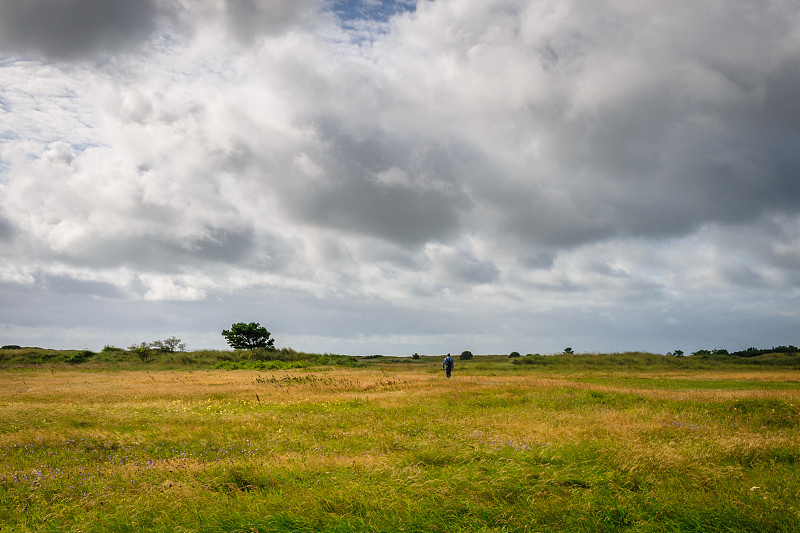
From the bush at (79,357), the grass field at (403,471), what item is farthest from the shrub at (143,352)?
the grass field at (403,471)

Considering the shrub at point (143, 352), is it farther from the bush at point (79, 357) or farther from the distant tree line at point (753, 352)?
the distant tree line at point (753, 352)

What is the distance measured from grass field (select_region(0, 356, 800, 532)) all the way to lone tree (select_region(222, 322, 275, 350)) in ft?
281

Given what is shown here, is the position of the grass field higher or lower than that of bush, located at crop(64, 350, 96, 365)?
higher

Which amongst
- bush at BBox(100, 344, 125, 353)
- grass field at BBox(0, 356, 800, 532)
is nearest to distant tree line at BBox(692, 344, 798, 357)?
grass field at BBox(0, 356, 800, 532)

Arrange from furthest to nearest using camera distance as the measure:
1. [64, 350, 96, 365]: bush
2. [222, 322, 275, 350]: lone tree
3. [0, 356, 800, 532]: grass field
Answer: [222, 322, 275, 350]: lone tree, [64, 350, 96, 365]: bush, [0, 356, 800, 532]: grass field

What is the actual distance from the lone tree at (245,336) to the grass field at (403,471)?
85.7 meters

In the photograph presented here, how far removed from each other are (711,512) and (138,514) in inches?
338

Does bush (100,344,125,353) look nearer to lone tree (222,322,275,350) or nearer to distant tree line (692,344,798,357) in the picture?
lone tree (222,322,275,350)

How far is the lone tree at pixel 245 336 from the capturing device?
101m

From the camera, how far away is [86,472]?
32.5ft

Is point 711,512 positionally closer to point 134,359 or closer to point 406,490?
point 406,490

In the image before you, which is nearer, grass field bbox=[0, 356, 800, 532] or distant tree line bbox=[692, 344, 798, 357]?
grass field bbox=[0, 356, 800, 532]

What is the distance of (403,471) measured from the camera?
845cm

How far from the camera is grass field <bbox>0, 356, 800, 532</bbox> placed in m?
6.52
